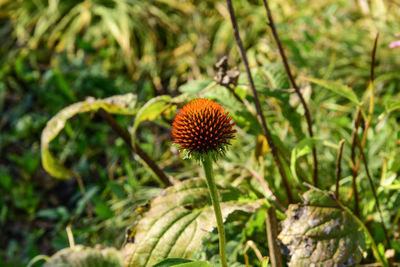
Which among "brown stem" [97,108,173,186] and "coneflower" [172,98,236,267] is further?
"brown stem" [97,108,173,186]

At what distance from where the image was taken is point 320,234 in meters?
1.00

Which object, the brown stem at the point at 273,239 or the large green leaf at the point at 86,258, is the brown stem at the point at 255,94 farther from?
the large green leaf at the point at 86,258

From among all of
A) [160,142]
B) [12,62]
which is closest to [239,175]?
[160,142]

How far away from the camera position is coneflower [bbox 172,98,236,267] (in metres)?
0.78

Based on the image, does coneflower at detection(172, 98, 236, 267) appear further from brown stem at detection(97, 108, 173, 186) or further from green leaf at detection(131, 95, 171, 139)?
brown stem at detection(97, 108, 173, 186)

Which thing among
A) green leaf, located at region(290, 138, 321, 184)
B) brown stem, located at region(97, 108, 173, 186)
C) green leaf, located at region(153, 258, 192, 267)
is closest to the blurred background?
brown stem, located at region(97, 108, 173, 186)

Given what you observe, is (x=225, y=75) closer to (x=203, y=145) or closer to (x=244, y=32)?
(x=203, y=145)

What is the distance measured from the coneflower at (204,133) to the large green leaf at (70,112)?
1.62ft

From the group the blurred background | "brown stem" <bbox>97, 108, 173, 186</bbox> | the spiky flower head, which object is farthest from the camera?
the blurred background

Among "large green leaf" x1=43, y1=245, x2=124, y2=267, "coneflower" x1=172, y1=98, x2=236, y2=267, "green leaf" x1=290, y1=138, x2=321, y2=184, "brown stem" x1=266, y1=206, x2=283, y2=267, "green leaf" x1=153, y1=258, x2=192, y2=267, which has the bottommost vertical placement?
"brown stem" x1=266, y1=206, x2=283, y2=267

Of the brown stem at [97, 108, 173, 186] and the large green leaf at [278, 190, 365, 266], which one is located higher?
the brown stem at [97, 108, 173, 186]

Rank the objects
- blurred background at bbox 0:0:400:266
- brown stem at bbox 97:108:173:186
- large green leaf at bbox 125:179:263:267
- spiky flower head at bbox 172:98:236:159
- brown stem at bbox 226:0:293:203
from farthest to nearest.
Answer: blurred background at bbox 0:0:400:266
brown stem at bbox 97:108:173:186
brown stem at bbox 226:0:293:203
large green leaf at bbox 125:179:263:267
spiky flower head at bbox 172:98:236:159

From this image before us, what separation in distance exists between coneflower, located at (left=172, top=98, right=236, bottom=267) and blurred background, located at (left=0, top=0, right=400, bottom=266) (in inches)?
30.7

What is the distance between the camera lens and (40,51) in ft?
10.1
